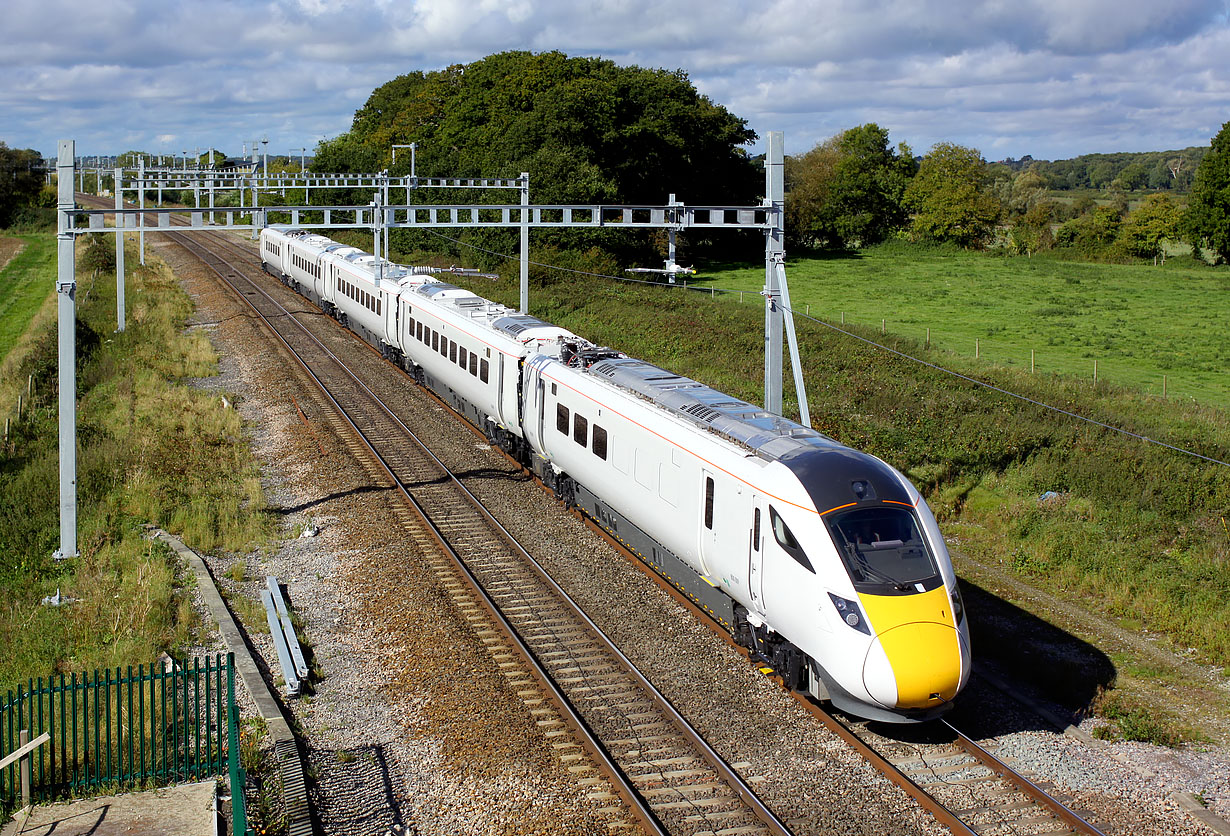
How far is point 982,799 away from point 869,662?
1535 mm

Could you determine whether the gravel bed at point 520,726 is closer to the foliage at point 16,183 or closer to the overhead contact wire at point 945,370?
the overhead contact wire at point 945,370

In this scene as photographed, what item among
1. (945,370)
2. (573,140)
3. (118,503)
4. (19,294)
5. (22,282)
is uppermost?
(573,140)

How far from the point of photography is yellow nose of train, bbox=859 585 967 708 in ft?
31.9

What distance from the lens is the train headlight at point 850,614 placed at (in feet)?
32.5

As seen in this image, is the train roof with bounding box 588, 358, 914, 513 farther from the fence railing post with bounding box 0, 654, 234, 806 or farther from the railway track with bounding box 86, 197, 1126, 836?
the fence railing post with bounding box 0, 654, 234, 806

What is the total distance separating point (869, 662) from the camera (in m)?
9.82

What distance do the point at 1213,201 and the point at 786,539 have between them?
71485mm

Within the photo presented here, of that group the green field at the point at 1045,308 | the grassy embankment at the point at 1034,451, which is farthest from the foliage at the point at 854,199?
the grassy embankment at the point at 1034,451

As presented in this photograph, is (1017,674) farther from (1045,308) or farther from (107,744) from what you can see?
(1045,308)

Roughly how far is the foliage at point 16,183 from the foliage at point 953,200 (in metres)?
78.8

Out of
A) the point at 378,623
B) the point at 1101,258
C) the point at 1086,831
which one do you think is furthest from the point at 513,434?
the point at 1101,258

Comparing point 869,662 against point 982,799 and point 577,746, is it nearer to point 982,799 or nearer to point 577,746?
point 982,799

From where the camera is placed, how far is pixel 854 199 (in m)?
87.6

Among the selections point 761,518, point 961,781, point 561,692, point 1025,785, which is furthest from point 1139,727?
point 561,692
